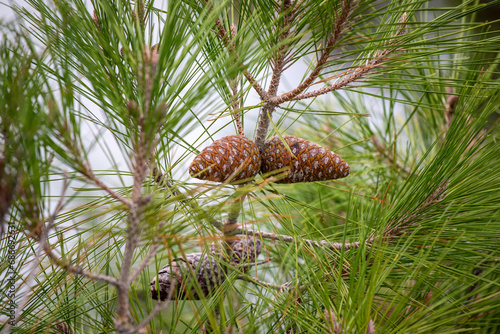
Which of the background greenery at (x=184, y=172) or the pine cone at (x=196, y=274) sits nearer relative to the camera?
the background greenery at (x=184, y=172)

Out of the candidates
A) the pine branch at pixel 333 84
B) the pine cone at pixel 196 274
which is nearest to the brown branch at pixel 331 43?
the pine branch at pixel 333 84

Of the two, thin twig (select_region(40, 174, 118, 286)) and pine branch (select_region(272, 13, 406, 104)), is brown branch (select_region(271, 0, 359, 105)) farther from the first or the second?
thin twig (select_region(40, 174, 118, 286))

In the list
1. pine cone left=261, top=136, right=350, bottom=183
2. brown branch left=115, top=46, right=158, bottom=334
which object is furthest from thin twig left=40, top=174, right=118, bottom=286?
pine cone left=261, top=136, right=350, bottom=183

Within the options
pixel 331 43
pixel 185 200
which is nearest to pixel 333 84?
pixel 331 43

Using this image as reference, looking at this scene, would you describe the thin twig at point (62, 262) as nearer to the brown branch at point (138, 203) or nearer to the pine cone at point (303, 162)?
the brown branch at point (138, 203)

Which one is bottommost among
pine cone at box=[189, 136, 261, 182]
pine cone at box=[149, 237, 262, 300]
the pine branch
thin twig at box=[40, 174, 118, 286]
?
pine cone at box=[149, 237, 262, 300]
